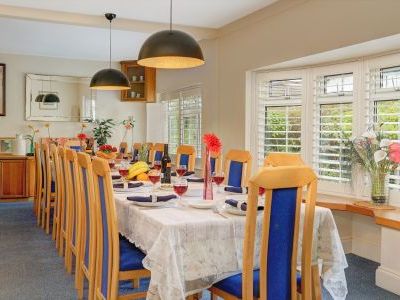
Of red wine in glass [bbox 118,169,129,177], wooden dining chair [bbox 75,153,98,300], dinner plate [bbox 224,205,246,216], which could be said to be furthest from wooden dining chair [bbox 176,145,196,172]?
dinner plate [bbox 224,205,246,216]

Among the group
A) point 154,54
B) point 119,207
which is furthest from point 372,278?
point 154,54

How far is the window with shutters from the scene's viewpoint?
6.40m

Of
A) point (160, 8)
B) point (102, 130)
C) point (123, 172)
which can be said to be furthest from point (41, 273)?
point (102, 130)

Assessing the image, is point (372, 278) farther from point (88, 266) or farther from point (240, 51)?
point (240, 51)

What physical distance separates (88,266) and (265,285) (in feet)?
4.48

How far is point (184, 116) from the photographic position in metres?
6.82

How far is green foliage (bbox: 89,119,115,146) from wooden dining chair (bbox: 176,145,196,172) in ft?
11.4

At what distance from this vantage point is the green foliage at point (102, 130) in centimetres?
794

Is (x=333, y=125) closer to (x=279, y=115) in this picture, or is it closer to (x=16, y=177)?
(x=279, y=115)

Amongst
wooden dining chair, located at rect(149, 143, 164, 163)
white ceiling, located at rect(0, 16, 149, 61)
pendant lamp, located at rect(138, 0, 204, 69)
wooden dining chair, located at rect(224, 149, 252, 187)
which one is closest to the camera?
pendant lamp, located at rect(138, 0, 204, 69)

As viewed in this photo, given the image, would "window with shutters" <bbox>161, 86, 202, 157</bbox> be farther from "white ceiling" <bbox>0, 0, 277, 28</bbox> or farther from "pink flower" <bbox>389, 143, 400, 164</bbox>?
"pink flower" <bbox>389, 143, 400, 164</bbox>

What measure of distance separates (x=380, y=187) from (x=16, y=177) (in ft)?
17.9

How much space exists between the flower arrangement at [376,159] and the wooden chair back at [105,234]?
2.24 m

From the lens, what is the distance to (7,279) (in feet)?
11.2
